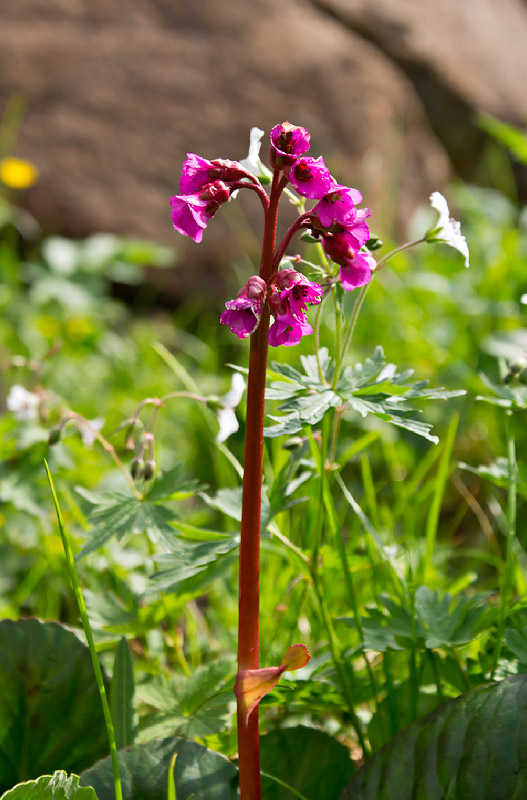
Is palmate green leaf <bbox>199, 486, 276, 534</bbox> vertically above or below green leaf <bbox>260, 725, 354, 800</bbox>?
above

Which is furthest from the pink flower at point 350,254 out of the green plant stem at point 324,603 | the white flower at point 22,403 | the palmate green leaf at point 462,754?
the white flower at point 22,403

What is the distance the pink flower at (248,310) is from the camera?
737mm

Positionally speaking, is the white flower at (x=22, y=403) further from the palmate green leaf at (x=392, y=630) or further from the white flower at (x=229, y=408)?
the palmate green leaf at (x=392, y=630)

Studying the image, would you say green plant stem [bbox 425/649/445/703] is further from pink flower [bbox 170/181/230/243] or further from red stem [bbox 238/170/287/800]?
pink flower [bbox 170/181/230/243]

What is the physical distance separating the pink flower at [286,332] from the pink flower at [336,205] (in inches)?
4.0

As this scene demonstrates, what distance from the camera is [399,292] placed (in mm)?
2756

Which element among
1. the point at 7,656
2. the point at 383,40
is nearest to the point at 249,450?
the point at 7,656

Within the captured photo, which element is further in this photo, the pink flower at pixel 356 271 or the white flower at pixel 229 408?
the white flower at pixel 229 408

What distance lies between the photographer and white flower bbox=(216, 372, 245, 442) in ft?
3.87

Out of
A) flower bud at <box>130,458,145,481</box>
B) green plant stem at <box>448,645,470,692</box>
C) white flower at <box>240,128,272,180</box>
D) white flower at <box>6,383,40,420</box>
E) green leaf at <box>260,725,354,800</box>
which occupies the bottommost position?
white flower at <box>6,383,40,420</box>

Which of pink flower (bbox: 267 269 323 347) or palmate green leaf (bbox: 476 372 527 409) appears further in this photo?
palmate green leaf (bbox: 476 372 527 409)

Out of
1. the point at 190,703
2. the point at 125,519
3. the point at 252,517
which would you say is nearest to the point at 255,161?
the point at 252,517

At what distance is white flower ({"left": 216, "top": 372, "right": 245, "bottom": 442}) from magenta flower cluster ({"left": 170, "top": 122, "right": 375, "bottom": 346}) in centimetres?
41

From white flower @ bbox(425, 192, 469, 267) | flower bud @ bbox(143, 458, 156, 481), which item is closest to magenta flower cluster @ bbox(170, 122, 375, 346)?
white flower @ bbox(425, 192, 469, 267)
